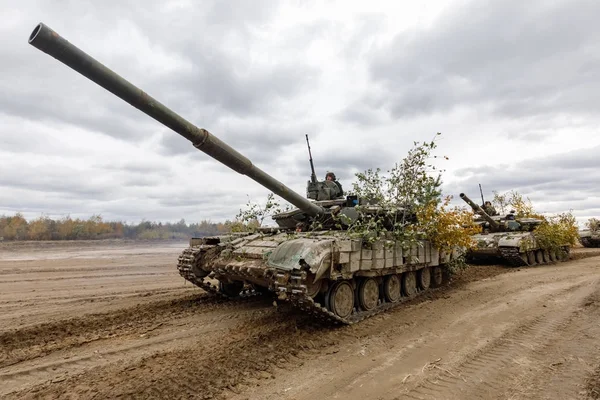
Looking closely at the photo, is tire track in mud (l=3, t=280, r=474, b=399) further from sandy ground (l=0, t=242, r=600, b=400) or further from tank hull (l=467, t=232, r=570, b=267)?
tank hull (l=467, t=232, r=570, b=267)

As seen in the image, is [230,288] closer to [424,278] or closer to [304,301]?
[304,301]

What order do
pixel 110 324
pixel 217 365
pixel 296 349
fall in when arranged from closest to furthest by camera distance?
pixel 217 365
pixel 296 349
pixel 110 324

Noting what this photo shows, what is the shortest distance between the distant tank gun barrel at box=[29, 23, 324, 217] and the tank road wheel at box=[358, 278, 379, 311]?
299 cm

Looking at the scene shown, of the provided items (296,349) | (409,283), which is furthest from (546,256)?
(296,349)

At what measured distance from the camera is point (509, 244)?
15070 millimetres

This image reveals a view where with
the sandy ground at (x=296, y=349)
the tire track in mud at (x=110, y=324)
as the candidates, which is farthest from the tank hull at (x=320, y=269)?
the tire track in mud at (x=110, y=324)

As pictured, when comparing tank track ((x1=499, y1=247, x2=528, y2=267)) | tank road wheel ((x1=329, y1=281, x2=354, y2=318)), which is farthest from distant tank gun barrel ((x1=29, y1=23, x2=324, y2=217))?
tank track ((x1=499, y1=247, x2=528, y2=267))

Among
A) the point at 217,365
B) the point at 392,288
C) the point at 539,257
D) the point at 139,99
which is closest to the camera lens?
the point at 139,99

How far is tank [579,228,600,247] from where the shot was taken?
26.5 meters

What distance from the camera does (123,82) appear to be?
413 centimetres

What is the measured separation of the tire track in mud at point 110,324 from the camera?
5668mm

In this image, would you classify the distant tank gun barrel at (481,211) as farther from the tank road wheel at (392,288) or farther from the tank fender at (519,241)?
the tank road wheel at (392,288)

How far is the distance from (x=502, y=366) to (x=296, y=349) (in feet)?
9.20

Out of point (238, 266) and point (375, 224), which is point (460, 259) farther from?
point (238, 266)
